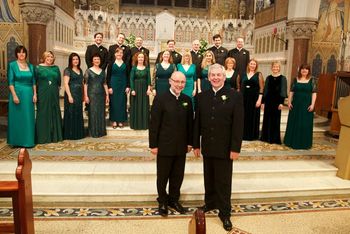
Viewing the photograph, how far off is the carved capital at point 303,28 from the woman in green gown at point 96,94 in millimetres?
5693

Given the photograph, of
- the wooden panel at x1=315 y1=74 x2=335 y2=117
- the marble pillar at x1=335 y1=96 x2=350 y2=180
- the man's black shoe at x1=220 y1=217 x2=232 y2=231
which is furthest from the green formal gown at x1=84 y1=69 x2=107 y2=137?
the wooden panel at x1=315 y1=74 x2=335 y2=117

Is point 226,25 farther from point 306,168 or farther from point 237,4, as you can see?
point 306,168

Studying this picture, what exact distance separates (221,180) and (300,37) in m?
6.84

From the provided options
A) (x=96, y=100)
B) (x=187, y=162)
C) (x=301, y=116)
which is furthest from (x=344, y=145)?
(x=96, y=100)

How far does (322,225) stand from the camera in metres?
3.55

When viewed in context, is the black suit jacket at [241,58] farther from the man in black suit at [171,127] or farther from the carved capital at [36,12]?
the carved capital at [36,12]

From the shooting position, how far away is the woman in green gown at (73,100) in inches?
221

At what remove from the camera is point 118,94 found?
246 inches

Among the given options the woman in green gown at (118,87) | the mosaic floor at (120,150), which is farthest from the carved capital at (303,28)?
the woman in green gown at (118,87)

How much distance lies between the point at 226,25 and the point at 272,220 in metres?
8.67

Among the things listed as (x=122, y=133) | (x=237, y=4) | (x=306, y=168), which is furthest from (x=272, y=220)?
(x=237, y=4)

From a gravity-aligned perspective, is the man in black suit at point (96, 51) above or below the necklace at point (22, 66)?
above

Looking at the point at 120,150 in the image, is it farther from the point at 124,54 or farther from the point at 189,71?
the point at 124,54

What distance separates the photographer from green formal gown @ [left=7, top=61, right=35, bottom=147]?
509 cm
